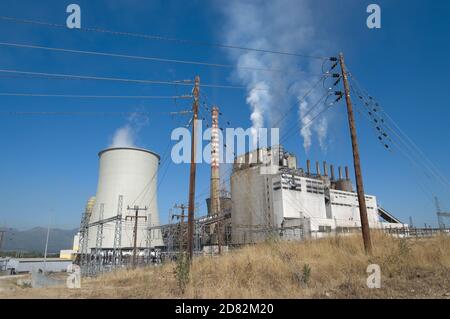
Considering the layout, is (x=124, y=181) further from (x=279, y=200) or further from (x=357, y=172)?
(x=357, y=172)

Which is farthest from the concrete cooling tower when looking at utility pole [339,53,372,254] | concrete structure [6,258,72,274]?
utility pole [339,53,372,254]

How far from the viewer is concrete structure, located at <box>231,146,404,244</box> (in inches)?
1548

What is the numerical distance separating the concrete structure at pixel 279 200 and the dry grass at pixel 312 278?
2407 centimetres

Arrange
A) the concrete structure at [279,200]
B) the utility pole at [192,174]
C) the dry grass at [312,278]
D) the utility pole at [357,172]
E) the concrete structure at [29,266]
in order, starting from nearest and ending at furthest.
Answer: the dry grass at [312,278], the utility pole at [357,172], the utility pole at [192,174], the concrete structure at [279,200], the concrete structure at [29,266]

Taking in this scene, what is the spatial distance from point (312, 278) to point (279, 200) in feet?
105

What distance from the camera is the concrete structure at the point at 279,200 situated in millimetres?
39312

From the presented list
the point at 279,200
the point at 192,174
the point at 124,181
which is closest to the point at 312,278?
the point at 192,174

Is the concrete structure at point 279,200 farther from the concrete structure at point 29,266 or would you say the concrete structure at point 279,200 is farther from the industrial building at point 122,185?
the concrete structure at point 29,266

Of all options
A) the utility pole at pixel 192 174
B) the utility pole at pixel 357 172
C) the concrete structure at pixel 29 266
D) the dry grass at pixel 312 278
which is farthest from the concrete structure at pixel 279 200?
the concrete structure at pixel 29 266

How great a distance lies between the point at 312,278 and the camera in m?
8.31

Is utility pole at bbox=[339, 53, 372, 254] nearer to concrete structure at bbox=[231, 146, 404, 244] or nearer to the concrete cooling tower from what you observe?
concrete structure at bbox=[231, 146, 404, 244]
